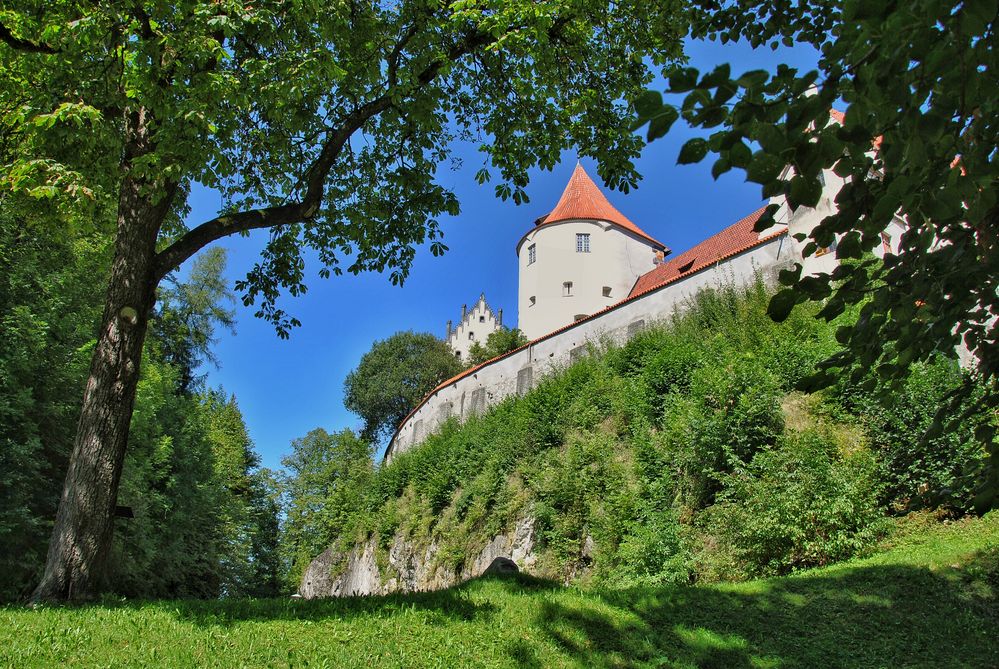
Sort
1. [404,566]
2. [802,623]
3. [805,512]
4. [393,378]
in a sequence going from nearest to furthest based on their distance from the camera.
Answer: [802,623] → [805,512] → [404,566] → [393,378]

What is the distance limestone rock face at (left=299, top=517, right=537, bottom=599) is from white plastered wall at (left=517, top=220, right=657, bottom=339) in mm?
15713

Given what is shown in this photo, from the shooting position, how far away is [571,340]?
24984mm

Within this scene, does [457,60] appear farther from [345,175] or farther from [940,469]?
[940,469]

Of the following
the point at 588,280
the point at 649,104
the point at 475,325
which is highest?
the point at 475,325

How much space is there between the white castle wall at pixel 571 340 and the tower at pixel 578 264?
26.1 ft

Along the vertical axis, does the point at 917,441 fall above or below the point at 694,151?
above

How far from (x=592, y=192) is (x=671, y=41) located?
32.2 m

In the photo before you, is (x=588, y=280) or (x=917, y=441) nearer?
(x=917, y=441)

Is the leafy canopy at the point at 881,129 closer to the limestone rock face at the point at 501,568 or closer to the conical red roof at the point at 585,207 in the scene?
the limestone rock face at the point at 501,568

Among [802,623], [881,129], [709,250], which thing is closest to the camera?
[881,129]

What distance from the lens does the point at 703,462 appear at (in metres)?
12.4

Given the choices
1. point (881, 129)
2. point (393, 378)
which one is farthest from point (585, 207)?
point (881, 129)

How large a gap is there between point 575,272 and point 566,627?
30927 mm

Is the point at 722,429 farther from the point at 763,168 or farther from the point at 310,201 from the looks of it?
the point at 763,168
